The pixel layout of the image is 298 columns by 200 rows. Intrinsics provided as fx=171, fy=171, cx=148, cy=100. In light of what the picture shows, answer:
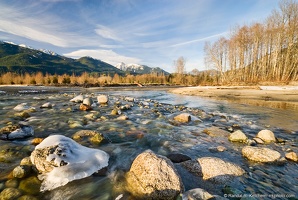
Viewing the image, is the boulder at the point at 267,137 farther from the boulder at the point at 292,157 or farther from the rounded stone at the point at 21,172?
the rounded stone at the point at 21,172

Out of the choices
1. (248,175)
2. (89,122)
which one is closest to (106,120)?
(89,122)

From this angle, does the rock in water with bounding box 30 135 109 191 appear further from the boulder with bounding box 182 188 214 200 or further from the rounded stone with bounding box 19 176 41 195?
the boulder with bounding box 182 188 214 200

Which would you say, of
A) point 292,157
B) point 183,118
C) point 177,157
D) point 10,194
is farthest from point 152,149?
point 183,118

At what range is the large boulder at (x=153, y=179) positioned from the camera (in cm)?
266

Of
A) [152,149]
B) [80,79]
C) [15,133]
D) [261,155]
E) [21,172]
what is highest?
[80,79]

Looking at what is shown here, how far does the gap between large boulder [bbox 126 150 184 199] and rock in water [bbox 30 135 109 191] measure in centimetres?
87

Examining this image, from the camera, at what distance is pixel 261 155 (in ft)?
13.2

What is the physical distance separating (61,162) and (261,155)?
437 centimetres

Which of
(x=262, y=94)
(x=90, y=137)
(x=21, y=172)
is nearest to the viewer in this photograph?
(x=21, y=172)

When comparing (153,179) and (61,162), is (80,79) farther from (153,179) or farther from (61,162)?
(153,179)

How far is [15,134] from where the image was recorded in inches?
197

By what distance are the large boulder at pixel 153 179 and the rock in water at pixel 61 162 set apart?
2.87 ft

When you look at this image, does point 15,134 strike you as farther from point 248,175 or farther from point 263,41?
point 263,41

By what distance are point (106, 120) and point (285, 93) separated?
70.5ft
